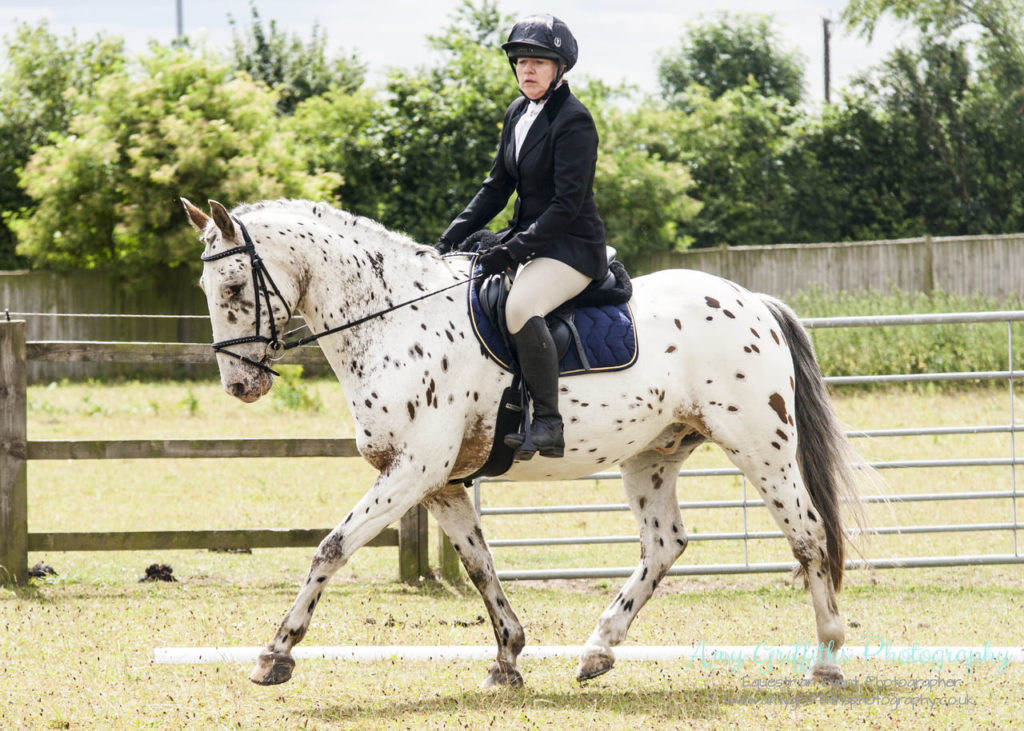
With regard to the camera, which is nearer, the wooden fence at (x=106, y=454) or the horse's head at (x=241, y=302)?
the horse's head at (x=241, y=302)

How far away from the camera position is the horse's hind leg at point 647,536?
5180mm

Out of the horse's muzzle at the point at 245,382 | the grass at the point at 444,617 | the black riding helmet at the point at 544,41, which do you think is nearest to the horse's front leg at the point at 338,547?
the grass at the point at 444,617

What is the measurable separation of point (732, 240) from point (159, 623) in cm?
2293

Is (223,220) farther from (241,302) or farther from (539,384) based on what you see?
(539,384)

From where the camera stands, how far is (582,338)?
16.2 feet

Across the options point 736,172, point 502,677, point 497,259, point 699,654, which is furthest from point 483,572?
point 736,172

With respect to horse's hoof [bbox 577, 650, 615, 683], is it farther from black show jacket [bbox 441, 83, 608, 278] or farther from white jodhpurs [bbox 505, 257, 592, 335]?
black show jacket [bbox 441, 83, 608, 278]

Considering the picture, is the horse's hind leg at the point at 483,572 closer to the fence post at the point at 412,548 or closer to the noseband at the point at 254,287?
the noseband at the point at 254,287

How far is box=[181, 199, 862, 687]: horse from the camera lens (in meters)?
4.60

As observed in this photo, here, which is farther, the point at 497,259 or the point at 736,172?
the point at 736,172

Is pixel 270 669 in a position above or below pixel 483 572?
below

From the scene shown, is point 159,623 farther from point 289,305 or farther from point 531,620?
point 289,305

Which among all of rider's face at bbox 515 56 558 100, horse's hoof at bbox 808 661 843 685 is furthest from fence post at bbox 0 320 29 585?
horse's hoof at bbox 808 661 843 685

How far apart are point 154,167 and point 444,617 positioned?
1443cm
